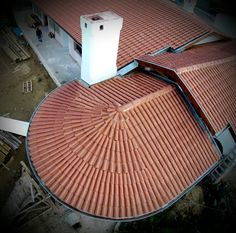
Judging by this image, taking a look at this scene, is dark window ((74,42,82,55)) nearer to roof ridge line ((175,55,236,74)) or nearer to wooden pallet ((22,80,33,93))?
wooden pallet ((22,80,33,93))

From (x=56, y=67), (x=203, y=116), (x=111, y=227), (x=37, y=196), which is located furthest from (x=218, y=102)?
(x=56, y=67)

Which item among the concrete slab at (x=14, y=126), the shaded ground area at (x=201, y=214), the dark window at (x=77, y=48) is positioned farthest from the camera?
the dark window at (x=77, y=48)

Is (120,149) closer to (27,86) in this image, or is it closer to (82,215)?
(82,215)

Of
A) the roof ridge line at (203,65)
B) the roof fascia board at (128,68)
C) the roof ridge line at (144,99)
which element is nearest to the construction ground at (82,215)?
the roof ridge line at (144,99)

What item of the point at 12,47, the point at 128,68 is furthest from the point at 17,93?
the point at 128,68

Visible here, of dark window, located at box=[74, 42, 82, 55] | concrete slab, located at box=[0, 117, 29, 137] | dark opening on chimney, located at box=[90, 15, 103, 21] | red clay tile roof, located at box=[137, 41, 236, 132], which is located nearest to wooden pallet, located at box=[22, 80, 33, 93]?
concrete slab, located at box=[0, 117, 29, 137]

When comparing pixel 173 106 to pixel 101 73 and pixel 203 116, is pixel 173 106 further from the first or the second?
pixel 101 73

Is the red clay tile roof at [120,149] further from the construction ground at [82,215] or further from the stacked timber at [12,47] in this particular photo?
the stacked timber at [12,47]
